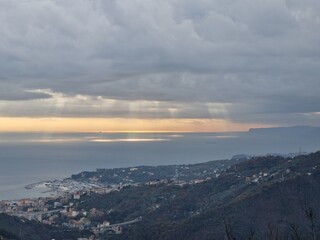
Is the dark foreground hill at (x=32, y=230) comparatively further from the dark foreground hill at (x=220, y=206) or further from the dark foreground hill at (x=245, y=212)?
the dark foreground hill at (x=245, y=212)

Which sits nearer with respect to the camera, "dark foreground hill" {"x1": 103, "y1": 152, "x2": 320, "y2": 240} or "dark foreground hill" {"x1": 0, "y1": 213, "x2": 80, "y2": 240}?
"dark foreground hill" {"x1": 103, "y1": 152, "x2": 320, "y2": 240}

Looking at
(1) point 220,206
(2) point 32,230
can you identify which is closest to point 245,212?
(1) point 220,206

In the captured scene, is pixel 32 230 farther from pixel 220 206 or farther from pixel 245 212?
pixel 245 212

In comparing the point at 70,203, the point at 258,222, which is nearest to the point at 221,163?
the point at 70,203

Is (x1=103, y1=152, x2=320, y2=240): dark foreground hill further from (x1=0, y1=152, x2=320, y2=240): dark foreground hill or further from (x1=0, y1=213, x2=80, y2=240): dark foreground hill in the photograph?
(x1=0, y1=213, x2=80, y2=240): dark foreground hill

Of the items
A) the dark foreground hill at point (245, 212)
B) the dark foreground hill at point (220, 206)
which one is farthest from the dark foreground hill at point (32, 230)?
the dark foreground hill at point (245, 212)

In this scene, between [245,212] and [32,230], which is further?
[32,230]

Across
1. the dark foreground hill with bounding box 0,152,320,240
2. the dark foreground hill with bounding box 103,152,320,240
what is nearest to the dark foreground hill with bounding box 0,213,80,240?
the dark foreground hill with bounding box 0,152,320,240

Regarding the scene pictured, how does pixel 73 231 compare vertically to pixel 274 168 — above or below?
below

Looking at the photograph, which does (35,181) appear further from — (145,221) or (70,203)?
(145,221)

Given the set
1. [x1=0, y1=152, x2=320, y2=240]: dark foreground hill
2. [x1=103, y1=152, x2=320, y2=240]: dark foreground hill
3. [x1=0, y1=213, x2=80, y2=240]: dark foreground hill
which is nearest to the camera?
[x1=103, y1=152, x2=320, y2=240]: dark foreground hill

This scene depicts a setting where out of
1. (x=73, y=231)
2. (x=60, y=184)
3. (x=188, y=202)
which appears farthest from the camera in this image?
(x=60, y=184)
